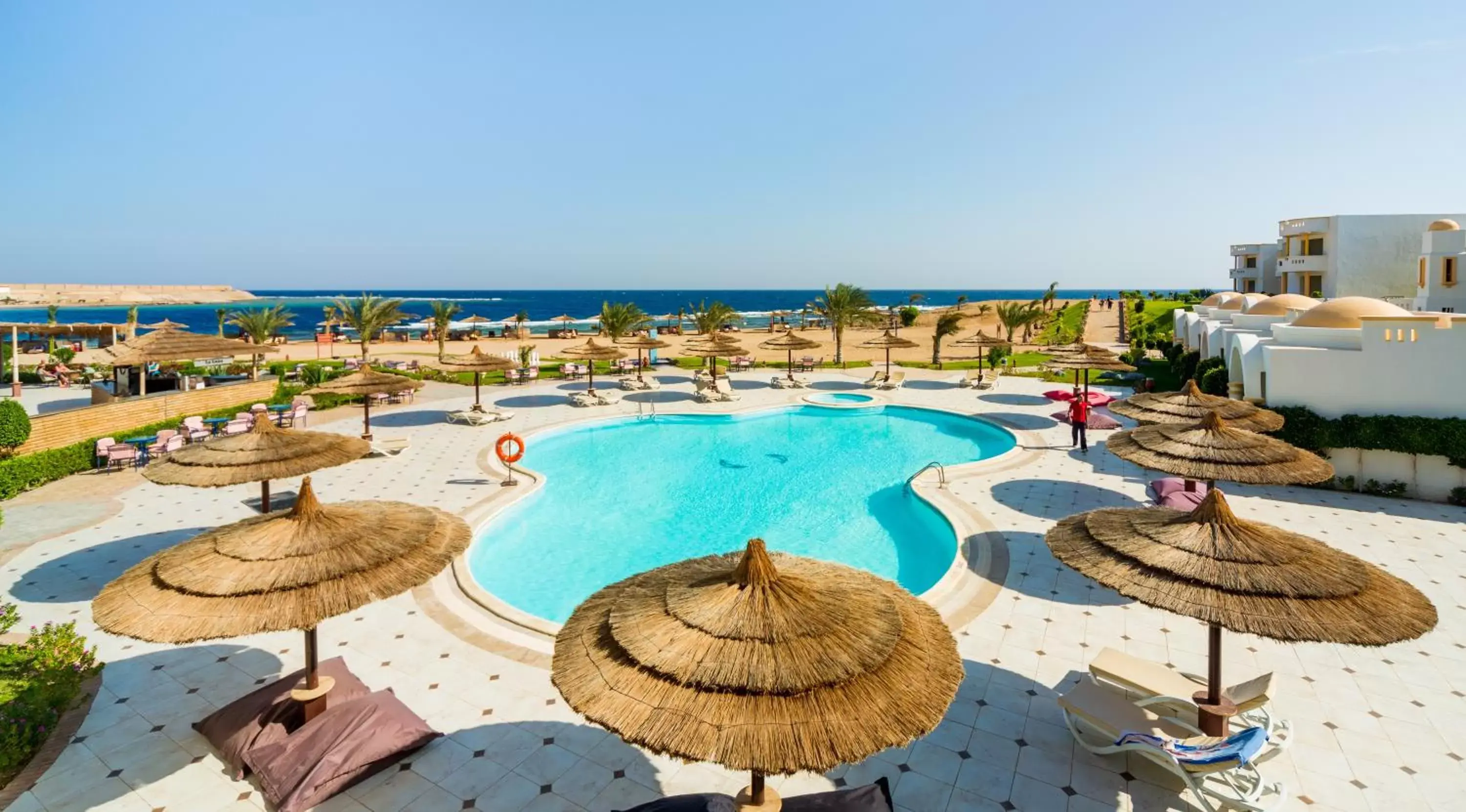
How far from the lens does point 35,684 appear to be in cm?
709

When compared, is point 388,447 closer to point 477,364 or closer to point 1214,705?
point 477,364

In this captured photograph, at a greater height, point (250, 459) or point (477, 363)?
point (477, 363)

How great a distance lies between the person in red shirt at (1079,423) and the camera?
1852 cm

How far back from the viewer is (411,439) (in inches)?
810

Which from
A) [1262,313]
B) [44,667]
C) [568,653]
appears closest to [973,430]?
[1262,313]

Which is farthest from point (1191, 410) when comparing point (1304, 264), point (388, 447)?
point (1304, 264)

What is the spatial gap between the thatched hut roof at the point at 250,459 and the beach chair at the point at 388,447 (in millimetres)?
8622

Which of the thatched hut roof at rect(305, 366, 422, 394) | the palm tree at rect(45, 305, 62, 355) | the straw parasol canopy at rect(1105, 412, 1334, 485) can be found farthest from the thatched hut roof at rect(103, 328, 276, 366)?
the straw parasol canopy at rect(1105, 412, 1334, 485)

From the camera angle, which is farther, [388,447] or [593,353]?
[593,353]

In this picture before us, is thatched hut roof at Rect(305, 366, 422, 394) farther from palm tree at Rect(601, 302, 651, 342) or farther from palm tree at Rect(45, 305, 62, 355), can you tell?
palm tree at Rect(45, 305, 62, 355)

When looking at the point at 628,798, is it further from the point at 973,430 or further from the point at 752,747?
the point at 973,430

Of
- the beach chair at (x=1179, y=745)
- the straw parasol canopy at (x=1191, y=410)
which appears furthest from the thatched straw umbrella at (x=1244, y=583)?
the straw parasol canopy at (x=1191, y=410)

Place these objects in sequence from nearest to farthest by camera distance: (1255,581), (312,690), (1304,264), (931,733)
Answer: (1255,581) → (312,690) → (931,733) → (1304,264)

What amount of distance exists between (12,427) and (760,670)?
20425 mm
